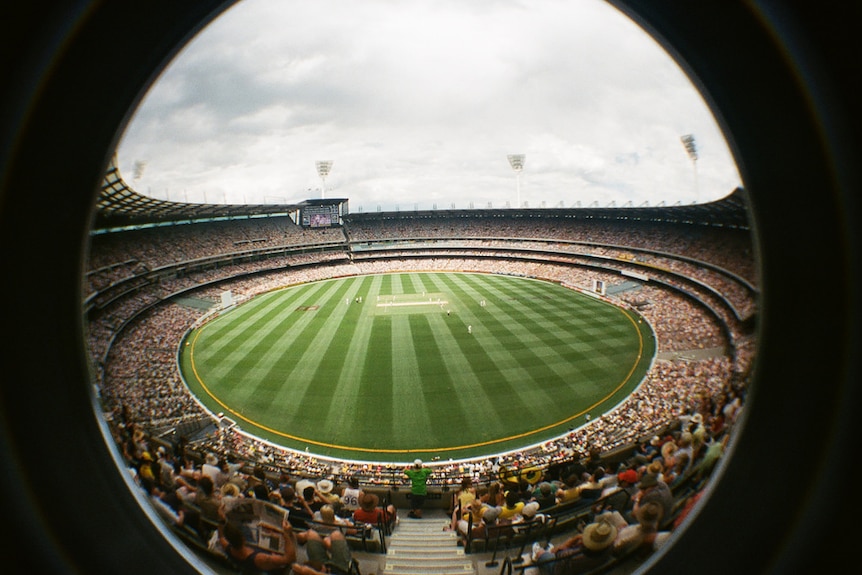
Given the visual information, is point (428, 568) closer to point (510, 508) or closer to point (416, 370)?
point (510, 508)

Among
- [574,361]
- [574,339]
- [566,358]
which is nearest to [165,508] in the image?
[574,361]

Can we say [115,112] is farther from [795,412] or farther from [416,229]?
[416,229]

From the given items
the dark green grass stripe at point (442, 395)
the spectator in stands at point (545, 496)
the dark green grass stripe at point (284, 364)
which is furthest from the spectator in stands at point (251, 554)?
the dark green grass stripe at point (284, 364)

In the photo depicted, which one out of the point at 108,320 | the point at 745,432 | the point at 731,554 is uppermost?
the point at 745,432

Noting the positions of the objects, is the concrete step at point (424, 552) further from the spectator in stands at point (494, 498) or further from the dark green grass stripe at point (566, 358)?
the dark green grass stripe at point (566, 358)

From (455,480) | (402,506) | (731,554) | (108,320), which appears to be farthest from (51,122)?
(108,320)

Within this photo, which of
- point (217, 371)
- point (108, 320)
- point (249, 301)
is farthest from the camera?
point (249, 301)
